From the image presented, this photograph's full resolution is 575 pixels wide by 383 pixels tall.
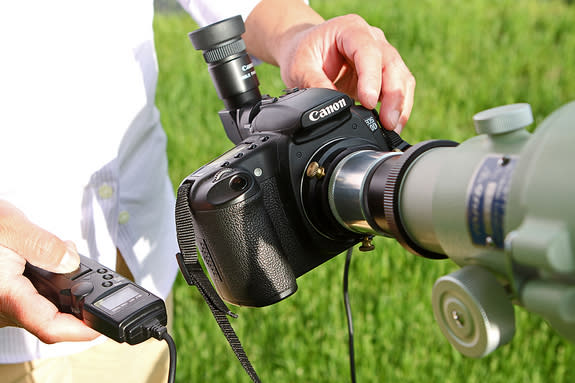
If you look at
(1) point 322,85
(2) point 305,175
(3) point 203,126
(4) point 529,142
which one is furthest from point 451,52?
(4) point 529,142

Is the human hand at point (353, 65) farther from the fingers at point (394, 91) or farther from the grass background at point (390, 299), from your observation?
the grass background at point (390, 299)

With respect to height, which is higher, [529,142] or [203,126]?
[529,142]

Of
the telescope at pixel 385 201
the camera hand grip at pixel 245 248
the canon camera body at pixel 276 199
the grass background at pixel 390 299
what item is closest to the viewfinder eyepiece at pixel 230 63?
the telescope at pixel 385 201

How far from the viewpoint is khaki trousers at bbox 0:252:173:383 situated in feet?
3.39

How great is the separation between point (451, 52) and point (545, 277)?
3.21 metres

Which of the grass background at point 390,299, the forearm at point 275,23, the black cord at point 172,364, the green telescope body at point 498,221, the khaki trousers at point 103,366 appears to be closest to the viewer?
the green telescope body at point 498,221

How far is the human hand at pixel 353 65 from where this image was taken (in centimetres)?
99

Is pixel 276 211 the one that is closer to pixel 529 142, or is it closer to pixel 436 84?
pixel 529 142

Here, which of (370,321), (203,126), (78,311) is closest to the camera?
(78,311)

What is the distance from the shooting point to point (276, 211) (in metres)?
0.85

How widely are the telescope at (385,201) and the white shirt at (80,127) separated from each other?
0.14 m

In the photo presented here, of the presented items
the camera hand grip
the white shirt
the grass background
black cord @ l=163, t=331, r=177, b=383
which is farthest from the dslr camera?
the grass background

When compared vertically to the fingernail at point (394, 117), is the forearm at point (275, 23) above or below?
above

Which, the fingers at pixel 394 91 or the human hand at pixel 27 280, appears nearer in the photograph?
the human hand at pixel 27 280
